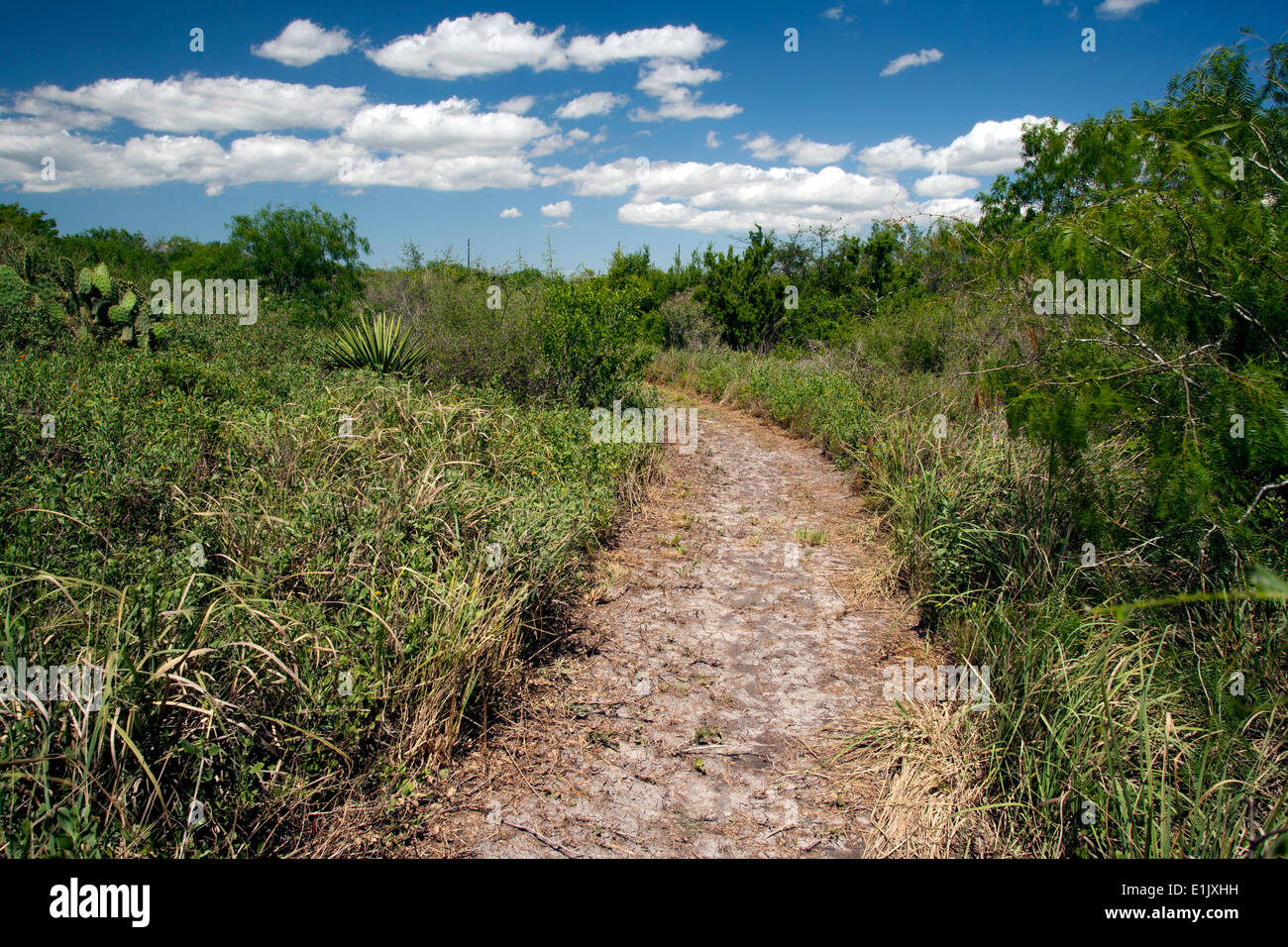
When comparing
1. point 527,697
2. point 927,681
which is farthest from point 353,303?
point 927,681

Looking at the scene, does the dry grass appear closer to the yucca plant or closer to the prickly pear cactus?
the yucca plant

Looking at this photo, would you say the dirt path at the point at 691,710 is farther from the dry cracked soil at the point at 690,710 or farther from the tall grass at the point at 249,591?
the tall grass at the point at 249,591

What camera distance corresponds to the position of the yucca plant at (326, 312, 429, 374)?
7832 millimetres

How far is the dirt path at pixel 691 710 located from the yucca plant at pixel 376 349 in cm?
404

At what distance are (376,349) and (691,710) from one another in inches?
248

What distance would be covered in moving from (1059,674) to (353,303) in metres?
15.4

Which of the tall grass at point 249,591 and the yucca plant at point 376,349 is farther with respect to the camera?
the yucca plant at point 376,349

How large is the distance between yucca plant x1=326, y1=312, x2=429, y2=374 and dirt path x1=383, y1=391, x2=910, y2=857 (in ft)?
13.2

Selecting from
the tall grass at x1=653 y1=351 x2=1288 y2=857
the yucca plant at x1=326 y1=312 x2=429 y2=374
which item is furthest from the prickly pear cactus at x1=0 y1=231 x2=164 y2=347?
the tall grass at x1=653 y1=351 x2=1288 y2=857

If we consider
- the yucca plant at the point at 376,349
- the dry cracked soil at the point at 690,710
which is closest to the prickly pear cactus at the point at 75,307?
the yucca plant at the point at 376,349

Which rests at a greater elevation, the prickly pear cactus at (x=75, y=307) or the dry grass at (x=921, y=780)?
the prickly pear cactus at (x=75, y=307)

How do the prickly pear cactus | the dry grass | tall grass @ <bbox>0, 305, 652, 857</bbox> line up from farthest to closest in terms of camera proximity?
1. the prickly pear cactus
2. the dry grass
3. tall grass @ <bbox>0, 305, 652, 857</bbox>

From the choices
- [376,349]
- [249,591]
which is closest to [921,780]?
[249,591]

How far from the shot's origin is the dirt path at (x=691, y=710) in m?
2.51
